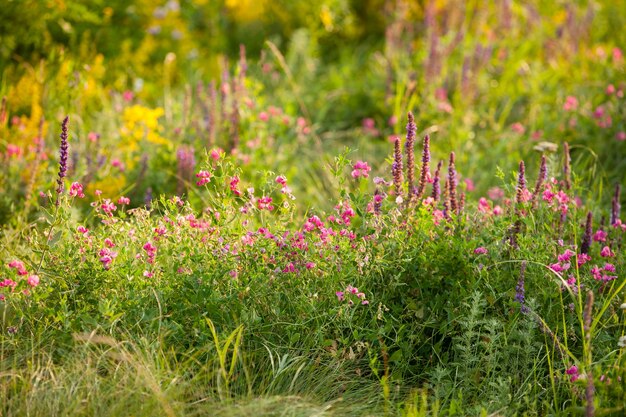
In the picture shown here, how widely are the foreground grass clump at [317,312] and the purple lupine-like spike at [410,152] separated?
0.03 ft

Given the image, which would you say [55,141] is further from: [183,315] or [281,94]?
[183,315]

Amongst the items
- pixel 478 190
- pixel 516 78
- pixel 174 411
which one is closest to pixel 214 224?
pixel 174 411

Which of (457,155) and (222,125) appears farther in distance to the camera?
(457,155)

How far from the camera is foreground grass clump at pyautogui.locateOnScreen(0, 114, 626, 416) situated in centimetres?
271

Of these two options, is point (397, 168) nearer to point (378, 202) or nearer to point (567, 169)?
point (378, 202)

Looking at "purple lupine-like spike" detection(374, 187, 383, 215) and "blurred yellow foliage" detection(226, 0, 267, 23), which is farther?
"blurred yellow foliage" detection(226, 0, 267, 23)

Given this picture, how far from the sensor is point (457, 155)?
508cm

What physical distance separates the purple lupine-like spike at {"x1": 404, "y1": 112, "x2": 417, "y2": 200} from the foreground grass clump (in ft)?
0.03

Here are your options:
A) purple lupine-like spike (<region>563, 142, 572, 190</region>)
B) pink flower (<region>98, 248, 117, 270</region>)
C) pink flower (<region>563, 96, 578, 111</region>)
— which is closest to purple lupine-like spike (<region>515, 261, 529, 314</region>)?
purple lupine-like spike (<region>563, 142, 572, 190</region>)

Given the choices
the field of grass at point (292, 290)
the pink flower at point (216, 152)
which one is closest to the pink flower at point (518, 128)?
the field of grass at point (292, 290)

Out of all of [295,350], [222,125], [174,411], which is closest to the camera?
[174,411]

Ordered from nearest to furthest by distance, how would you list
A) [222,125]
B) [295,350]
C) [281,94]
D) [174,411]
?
[174,411] < [295,350] < [222,125] < [281,94]

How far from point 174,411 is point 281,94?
3.68 meters

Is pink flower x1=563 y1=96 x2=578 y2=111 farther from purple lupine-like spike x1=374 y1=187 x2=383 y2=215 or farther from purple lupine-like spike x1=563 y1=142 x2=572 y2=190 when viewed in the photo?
purple lupine-like spike x1=374 y1=187 x2=383 y2=215
